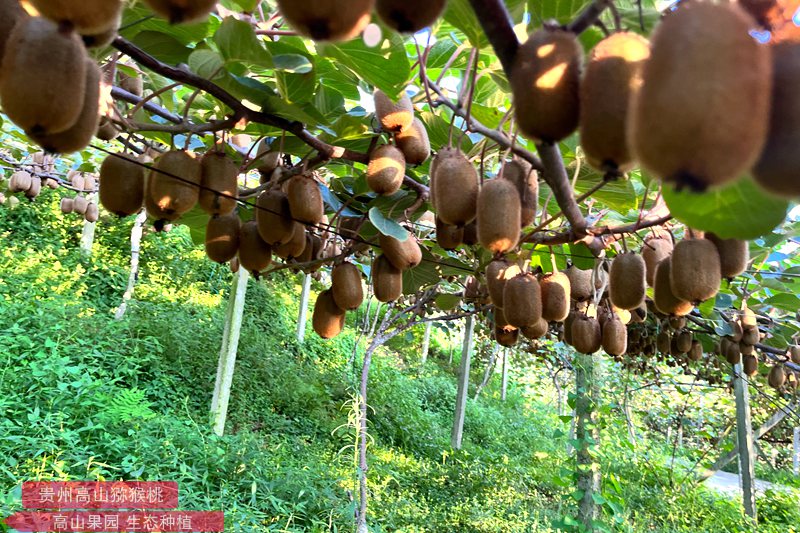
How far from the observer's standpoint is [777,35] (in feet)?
1.22

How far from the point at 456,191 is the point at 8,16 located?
22.2 inches

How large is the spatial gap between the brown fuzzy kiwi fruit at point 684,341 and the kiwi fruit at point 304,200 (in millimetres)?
3048

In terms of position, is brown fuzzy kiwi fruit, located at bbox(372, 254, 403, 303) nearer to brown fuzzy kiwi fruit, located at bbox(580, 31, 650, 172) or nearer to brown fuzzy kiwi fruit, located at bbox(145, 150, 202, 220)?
brown fuzzy kiwi fruit, located at bbox(145, 150, 202, 220)

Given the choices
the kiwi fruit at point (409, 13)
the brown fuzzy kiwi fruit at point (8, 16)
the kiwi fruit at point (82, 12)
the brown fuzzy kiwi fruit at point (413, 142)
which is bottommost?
the kiwi fruit at point (82, 12)

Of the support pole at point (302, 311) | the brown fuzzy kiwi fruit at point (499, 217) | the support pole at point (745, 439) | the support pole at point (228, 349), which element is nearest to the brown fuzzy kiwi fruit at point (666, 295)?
the brown fuzzy kiwi fruit at point (499, 217)

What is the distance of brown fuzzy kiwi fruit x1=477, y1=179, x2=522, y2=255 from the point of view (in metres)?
0.72

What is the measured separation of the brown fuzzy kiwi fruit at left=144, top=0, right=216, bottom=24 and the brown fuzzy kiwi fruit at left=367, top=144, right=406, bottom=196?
66 centimetres

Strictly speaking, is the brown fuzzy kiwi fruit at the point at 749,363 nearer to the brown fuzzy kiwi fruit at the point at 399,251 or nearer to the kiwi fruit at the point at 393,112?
the brown fuzzy kiwi fruit at the point at 399,251

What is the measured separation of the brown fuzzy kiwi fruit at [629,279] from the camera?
1.05 meters

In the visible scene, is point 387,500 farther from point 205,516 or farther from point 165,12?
point 165,12

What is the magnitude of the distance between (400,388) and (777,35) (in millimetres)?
7617

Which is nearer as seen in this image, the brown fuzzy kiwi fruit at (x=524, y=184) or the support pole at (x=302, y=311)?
the brown fuzzy kiwi fruit at (x=524, y=184)

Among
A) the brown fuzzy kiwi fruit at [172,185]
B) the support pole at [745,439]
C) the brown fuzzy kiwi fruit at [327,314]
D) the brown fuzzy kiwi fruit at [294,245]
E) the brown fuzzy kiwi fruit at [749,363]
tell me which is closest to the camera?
the brown fuzzy kiwi fruit at [172,185]

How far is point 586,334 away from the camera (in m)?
1.65
